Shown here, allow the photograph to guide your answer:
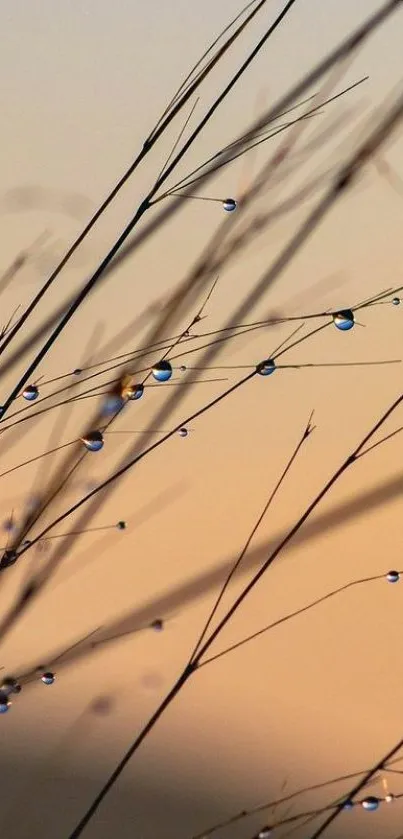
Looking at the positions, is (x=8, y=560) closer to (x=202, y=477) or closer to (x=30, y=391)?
(x=30, y=391)

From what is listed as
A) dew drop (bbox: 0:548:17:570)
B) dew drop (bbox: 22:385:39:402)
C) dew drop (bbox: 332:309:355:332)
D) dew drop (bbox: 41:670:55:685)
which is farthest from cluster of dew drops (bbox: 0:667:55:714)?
dew drop (bbox: 332:309:355:332)

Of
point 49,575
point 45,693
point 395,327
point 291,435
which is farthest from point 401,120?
point 45,693

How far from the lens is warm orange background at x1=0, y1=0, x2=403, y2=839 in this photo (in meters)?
0.76

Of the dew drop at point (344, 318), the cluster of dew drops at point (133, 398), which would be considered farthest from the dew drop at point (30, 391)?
the dew drop at point (344, 318)

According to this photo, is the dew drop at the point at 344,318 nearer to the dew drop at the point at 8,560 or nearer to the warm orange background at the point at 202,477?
the warm orange background at the point at 202,477

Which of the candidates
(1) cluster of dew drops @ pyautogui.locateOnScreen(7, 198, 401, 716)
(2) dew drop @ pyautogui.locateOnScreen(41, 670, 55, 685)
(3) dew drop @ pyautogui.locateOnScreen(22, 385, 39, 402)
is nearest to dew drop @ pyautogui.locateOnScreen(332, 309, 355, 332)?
(1) cluster of dew drops @ pyautogui.locateOnScreen(7, 198, 401, 716)

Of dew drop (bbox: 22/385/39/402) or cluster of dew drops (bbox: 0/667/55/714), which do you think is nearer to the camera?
dew drop (bbox: 22/385/39/402)

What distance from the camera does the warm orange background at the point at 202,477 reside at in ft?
2.48

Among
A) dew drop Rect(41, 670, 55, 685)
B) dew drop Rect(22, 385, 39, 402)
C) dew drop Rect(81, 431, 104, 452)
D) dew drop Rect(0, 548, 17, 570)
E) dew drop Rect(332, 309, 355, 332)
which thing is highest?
dew drop Rect(22, 385, 39, 402)

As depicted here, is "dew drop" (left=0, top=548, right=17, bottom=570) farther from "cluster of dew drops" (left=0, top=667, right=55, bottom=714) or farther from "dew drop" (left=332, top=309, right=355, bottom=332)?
"dew drop" (left=332, top=309, right=355, bottom=332)

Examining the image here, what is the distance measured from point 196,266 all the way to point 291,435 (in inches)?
8.2

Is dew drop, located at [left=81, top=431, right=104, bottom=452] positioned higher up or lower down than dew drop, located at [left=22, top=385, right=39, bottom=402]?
lower down

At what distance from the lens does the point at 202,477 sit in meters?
0.80

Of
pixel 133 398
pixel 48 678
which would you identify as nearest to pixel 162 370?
pixel 133 398
